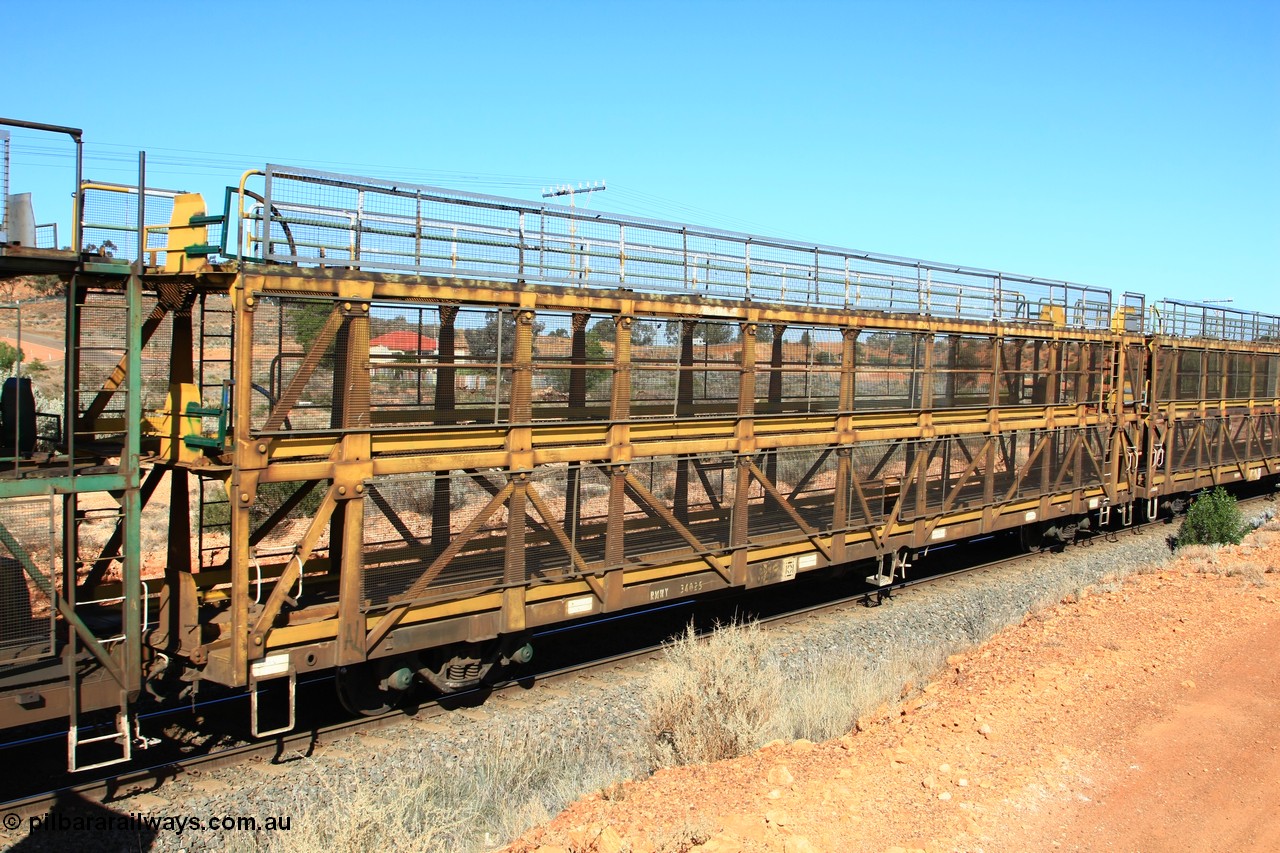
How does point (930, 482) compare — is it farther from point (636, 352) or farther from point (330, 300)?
point (330, 300)

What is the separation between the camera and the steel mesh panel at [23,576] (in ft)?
24.6

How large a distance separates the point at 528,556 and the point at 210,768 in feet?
12.2

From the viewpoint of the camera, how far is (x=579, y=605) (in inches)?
426

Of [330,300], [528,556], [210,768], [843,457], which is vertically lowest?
[210,768]

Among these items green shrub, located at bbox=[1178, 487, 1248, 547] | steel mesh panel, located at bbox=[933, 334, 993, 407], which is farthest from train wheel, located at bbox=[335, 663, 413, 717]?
green shrub, located at bbox=[1178, 487, 1248, 547]

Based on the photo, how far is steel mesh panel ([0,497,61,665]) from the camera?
749cm

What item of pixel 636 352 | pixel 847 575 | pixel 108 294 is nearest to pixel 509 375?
pixel 636 352

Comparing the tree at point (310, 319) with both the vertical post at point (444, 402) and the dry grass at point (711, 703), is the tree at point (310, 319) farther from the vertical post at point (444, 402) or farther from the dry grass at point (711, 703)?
the dry grass at point (711, 703)

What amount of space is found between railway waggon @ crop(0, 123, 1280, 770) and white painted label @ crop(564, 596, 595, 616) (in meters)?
0.03

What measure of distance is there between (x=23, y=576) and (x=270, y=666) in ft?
6.88

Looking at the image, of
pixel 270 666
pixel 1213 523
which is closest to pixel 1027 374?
pixel 1213 523

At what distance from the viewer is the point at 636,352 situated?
1220 centimetres

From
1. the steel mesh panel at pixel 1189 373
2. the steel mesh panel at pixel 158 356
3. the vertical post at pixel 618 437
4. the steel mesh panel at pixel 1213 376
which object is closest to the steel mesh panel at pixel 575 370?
the vertical post at pixel 618 437

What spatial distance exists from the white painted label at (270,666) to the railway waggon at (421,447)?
3 centimetres
